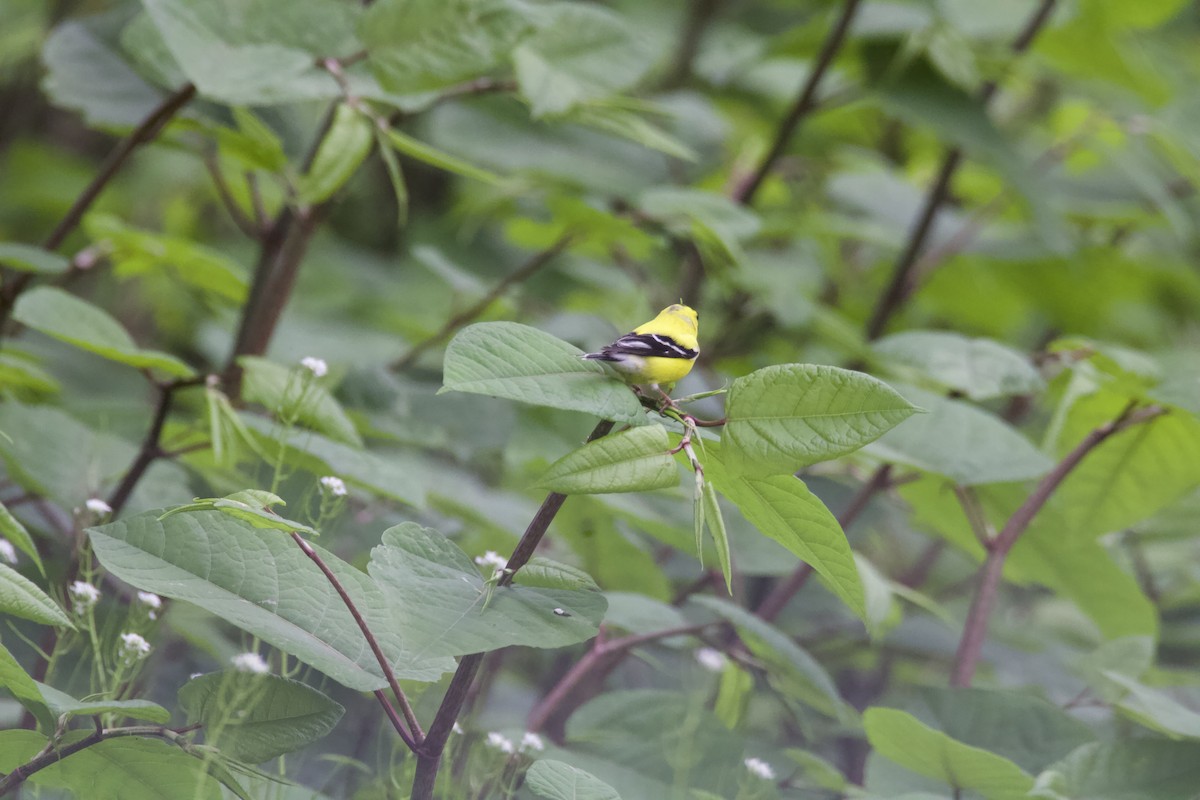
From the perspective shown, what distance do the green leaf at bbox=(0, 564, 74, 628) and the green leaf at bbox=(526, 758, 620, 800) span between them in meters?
0.26

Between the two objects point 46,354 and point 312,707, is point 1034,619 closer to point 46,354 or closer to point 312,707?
point 312,707

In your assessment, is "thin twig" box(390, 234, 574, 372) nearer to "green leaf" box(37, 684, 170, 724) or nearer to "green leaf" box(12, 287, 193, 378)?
"green leaf" box(12, 287, 193, 378)

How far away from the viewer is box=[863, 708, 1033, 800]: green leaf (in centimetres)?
68

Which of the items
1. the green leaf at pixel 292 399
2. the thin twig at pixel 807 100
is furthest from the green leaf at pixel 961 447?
the thin twig at pixel 807 100

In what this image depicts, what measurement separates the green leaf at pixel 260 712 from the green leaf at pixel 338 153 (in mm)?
466

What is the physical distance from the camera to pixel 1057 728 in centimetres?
84

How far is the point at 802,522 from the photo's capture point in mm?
553

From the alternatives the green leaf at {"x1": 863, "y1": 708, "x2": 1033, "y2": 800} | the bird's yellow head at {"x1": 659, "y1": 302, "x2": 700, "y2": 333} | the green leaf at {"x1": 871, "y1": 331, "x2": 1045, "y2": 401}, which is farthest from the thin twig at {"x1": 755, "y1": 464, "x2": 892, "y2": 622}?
the bird's yellow head at {"x1": 659, "y1": 302, "x2": 700, "y2": 333}

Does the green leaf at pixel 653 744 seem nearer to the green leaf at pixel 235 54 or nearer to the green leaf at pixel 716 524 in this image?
the green leaf at pixel 716 524

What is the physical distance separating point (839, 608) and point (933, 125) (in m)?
0.62

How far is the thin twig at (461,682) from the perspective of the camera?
544 mm

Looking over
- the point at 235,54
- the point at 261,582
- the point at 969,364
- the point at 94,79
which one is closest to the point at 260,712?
the point at 261,582

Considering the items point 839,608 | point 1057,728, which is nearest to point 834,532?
point 1057,728

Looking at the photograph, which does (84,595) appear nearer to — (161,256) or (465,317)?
(161,256)
